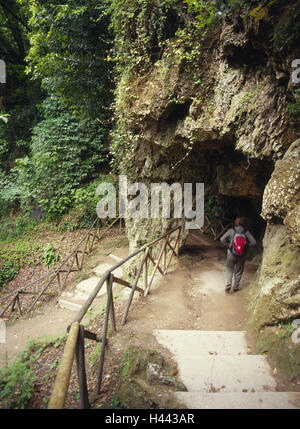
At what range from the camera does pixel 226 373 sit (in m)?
2.94

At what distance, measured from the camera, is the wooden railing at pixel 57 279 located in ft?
24.1

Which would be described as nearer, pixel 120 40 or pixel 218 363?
pixel 218 363

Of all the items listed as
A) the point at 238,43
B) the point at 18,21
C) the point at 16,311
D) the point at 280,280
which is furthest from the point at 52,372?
the point at 18,21

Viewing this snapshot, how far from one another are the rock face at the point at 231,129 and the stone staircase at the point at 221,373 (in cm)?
69

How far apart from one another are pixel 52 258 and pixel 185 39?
324 inches

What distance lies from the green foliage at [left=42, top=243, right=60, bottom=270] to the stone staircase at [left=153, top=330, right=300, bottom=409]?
678 centimetres

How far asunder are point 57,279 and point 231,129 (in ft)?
21.7

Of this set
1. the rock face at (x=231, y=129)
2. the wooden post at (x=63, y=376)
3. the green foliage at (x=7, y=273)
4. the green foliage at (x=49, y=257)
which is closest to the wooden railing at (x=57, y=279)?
the green foliage at (x=49, y=257)

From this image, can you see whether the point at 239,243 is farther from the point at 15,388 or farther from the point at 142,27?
the point at 142,27

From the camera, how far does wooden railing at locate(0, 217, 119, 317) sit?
24.1 ft

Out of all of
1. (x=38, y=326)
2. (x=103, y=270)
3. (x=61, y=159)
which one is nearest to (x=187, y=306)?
(x=38, y=326)

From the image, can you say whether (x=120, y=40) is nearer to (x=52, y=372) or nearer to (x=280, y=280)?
(x=280, y=280)

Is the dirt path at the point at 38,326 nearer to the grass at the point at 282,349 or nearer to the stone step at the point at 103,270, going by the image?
the stone step at the point at 103,270
